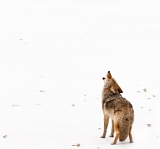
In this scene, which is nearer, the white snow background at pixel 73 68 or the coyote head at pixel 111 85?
the coyote head at pixel 111 85

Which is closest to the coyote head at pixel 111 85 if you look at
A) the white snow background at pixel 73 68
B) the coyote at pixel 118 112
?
the coyote at pixel 118 112

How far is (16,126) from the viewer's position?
1105 centimetres

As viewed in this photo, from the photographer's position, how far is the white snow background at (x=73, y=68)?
1077 cm

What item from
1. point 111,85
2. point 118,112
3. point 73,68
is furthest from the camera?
point 73,68

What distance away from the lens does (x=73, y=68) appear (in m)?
17.9

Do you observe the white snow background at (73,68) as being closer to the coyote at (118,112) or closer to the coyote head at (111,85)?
the coyote at (118,112)

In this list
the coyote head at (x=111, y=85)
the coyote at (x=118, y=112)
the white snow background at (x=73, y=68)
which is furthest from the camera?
the white snow background at (x=73, y=68)

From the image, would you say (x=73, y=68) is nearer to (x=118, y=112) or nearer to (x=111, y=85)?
(x=111, y=85)

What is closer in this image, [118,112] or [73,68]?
[118,112]

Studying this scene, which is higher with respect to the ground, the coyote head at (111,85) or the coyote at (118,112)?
the coyote head at (111,85)

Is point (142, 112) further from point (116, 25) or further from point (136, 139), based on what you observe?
point (116, 25)

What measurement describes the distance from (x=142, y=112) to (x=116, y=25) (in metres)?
13.7

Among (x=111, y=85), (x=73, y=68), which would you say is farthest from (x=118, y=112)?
(x=73, y=68)

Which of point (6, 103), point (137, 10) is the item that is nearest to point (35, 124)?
point (6, 103)
